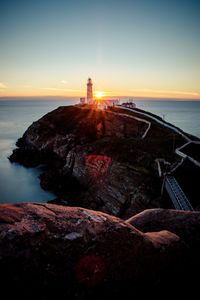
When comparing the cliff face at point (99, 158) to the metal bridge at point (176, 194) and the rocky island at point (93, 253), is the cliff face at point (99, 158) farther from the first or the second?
the rocky island at point (93, 253)

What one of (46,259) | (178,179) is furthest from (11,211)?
(178,179)

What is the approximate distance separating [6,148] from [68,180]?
31343mm

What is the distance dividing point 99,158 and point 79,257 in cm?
2173

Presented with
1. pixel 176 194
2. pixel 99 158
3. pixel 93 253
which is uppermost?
pixel 93 253

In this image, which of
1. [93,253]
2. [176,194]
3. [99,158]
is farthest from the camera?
[99,158]

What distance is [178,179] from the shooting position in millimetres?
17578

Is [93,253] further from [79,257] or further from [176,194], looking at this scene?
[176,194]

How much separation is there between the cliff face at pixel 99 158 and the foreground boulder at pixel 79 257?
13104 mm

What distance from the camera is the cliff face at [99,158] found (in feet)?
61.6

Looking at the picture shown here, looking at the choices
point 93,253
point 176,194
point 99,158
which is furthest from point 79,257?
point 99,158

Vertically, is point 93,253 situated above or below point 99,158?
above

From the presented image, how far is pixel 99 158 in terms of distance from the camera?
25156mm

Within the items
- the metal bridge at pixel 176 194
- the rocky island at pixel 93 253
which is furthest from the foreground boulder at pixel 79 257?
the metal bridge at pixel 176 194

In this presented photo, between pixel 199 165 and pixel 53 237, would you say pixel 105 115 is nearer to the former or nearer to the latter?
pixel 199 165
